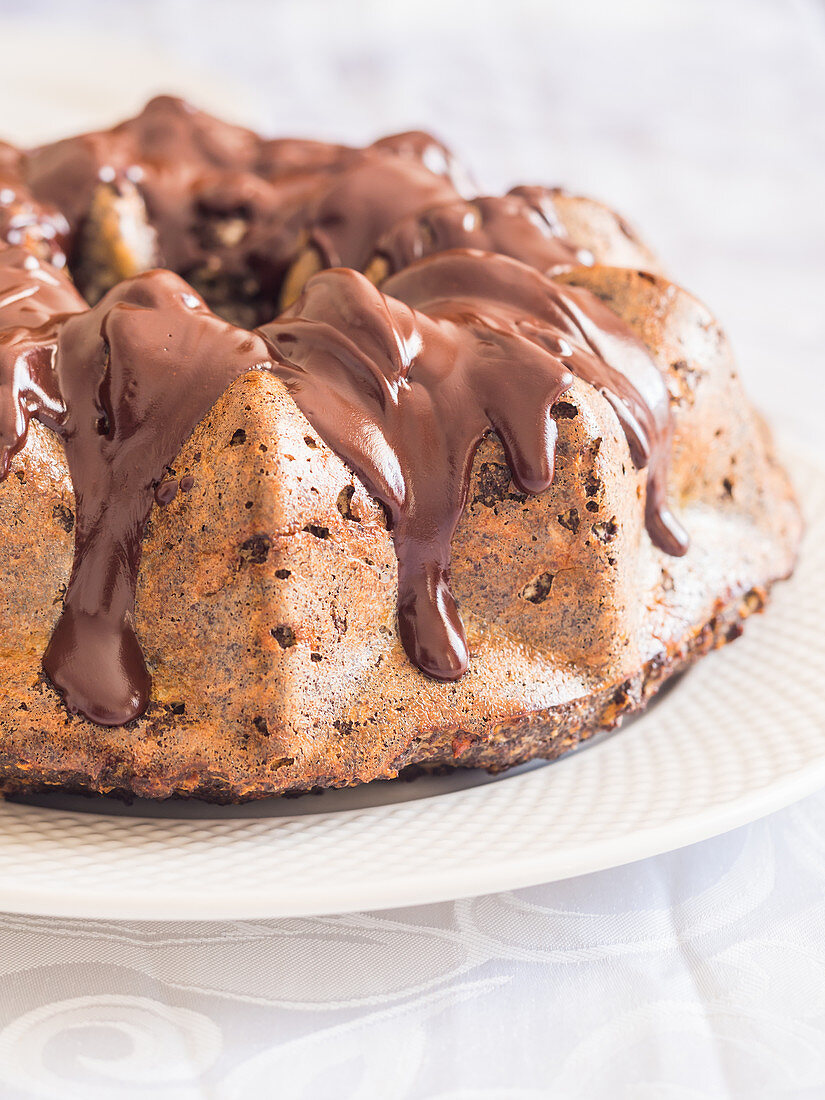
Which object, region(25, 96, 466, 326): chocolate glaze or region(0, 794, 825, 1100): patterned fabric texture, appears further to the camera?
region(25, 96, 466, 326): chocolate glaze

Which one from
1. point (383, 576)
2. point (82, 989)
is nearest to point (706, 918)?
point (383, 576)

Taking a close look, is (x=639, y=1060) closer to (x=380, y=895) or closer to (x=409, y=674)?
(x=380, y=895)

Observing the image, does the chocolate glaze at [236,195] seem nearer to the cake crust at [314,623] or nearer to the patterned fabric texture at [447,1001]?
the cake crust at [314,623]

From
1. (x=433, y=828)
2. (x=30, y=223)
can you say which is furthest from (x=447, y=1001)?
(x=30, y=223)

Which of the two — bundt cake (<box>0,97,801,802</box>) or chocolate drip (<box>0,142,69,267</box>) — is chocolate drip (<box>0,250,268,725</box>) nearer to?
bundt cake (<box>0,97,801,802</box>)

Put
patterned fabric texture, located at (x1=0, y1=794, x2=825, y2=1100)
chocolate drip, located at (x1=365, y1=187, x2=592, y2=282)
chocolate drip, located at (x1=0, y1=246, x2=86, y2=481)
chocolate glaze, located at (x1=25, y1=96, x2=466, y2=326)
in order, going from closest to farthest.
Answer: patterned fabric texture, located at (x1=0, y1=794, x2=825, y2=1100), chocolate drip, located at (x1=0, y1=246, x2=86, y2=481), chocolate drip, located at (x1=365, y1=187, x2=592, y2=282), chocolate glaze, located at (x1=25, y1=96, x2=466, y2=326)

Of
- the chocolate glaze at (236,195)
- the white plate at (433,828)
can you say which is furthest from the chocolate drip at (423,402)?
the chocolate glaze at (236,195)

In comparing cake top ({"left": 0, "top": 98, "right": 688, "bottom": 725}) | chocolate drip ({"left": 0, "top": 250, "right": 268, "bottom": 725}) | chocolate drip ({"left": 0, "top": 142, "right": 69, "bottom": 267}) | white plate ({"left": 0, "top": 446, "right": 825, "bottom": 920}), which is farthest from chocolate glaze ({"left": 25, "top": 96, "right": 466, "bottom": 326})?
white plate ({"left": 0, "top": 446, "right": 825, "bottom": 920})
